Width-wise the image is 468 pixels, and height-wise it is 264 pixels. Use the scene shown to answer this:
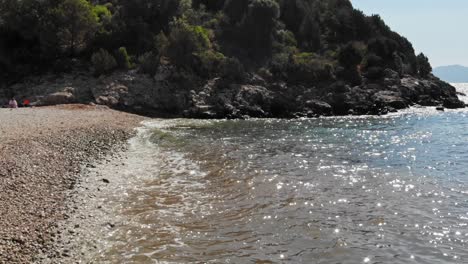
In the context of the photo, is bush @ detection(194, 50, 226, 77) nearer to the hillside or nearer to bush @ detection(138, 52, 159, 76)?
the hillside

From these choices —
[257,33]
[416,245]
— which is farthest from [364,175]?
[257,33]

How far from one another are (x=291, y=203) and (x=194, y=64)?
43228 mm

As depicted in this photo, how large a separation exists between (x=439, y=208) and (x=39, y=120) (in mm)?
27331

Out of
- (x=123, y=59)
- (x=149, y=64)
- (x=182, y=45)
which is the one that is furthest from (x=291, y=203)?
(x=123, y=59)

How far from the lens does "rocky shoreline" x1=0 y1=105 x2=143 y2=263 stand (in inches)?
400

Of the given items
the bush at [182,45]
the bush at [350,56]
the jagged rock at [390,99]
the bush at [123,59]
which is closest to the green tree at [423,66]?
the bush at [350,56]

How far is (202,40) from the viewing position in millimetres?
56812

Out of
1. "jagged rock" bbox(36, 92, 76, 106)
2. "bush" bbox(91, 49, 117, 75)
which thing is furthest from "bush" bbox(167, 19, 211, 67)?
"jagged rock" bbox(36, 92, 76, 106)

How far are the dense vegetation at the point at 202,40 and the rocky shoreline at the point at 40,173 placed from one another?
2664 centimetres

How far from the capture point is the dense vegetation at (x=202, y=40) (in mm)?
54094

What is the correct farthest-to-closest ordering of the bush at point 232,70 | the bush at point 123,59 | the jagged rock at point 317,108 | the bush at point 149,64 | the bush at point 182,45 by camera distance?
the bush at point 232,70
the bush at point 182,45
the bush at point 123,59
the bush at point 149,64
the jagged rock at point 317,108

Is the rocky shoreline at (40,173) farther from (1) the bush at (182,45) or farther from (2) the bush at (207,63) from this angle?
(2) the bush at (207,63)

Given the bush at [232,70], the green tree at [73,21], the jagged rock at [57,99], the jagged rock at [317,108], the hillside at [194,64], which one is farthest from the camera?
the bush at [232,70]

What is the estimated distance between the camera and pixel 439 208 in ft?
46.8
